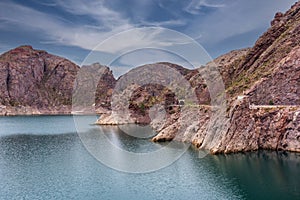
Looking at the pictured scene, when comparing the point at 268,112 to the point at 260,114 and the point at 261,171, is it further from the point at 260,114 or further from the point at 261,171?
the point at 261,171

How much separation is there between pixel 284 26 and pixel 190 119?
71341mm

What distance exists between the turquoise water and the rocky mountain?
17.0 ft

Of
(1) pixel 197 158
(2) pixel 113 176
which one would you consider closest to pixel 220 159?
(1) pixel 197 158

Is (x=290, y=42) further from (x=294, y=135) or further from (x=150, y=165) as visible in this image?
(x=150, y=165)

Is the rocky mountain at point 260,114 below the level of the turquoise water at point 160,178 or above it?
above

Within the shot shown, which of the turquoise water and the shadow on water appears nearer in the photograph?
the shadow on water

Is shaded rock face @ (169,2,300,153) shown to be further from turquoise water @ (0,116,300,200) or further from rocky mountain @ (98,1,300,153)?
turquoise water @ (0,116,300,200)

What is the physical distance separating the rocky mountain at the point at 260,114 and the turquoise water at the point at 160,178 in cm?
519

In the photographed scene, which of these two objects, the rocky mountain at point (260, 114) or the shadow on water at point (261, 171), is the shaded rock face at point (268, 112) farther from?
the shadow on water at point (261, 171)

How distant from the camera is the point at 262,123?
85938 mm

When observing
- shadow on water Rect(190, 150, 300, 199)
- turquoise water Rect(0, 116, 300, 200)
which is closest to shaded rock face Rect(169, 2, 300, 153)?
shadow on water Rect(190, 150, 300, 199)

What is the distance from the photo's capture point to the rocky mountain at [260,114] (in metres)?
81.4

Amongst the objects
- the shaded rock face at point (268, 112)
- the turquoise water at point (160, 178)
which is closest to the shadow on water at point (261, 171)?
the turquoise water at point (160, 178)

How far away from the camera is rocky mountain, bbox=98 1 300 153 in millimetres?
81375
